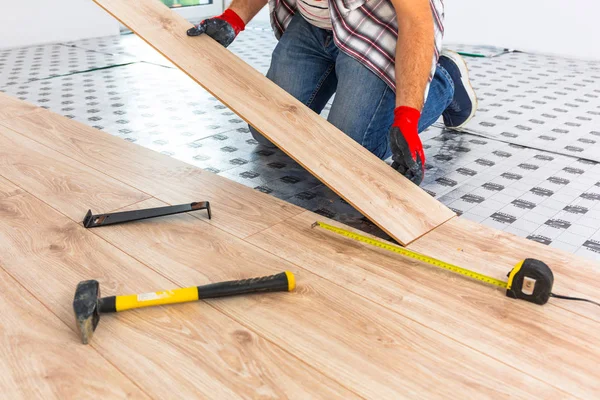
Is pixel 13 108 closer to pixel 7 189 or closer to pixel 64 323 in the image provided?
pixel 7 189

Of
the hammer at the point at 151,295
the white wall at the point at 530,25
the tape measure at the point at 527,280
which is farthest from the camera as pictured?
the white wall at the point at 530,25

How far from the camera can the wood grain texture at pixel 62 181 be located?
1591mm

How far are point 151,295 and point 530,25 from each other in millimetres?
4953

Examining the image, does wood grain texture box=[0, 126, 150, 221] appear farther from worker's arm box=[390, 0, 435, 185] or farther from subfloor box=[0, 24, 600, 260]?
worker's arm box=[390, 0, 435, 185]

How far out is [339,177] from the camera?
1582 mm

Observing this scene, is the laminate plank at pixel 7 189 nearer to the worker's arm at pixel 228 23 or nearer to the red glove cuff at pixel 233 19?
the worker's arm at pixel 228 23

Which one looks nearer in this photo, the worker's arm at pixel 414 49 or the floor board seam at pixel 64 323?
the floor board seam at pixel 64 323

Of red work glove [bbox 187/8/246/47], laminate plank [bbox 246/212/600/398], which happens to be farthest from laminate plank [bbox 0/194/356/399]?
red work glove [bbox 187/8/246/47]

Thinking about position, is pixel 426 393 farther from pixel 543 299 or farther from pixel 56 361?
pixel 56 361

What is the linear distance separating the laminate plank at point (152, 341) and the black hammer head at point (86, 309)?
22mm

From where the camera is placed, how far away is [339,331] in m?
1.08

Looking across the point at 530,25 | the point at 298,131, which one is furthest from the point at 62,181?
the point at 530,25

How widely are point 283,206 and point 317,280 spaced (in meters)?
0.41

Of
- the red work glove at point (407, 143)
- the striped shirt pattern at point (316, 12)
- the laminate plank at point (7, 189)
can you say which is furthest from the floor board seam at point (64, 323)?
the striped shirt pattern at point (316, 12)
